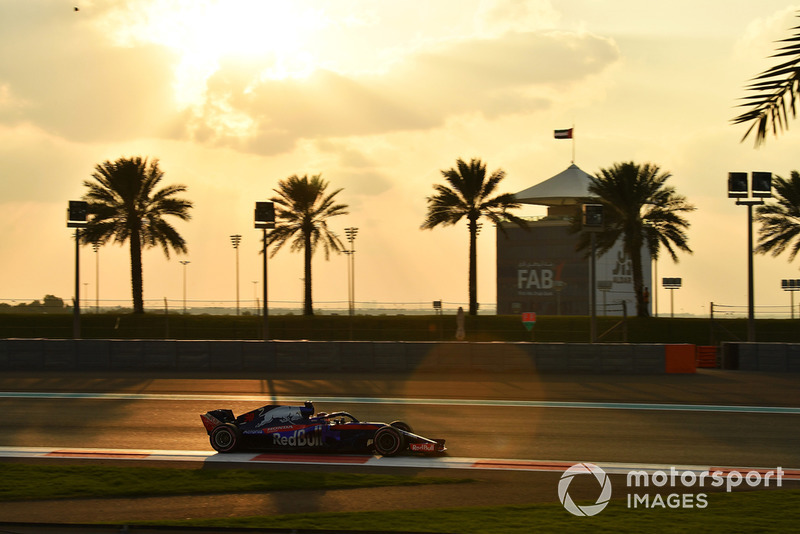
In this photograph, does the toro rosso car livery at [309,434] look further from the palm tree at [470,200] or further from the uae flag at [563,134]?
the uae flag at [563,134]

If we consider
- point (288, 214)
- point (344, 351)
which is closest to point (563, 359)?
point (344, 351)

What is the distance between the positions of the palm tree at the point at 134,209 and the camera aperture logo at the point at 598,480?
40610 mm

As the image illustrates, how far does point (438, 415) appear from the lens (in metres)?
18.0

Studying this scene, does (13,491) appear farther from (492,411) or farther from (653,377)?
(653,377)

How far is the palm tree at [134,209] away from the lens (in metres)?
48.8

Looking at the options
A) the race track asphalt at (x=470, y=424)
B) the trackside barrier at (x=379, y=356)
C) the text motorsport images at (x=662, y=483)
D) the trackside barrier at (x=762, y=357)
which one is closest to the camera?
the text motorsport images at (x=662, y=483)

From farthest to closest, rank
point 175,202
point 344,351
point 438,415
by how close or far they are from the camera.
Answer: point 175,202, point 344,351, point 438,415

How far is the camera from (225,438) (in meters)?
13.5

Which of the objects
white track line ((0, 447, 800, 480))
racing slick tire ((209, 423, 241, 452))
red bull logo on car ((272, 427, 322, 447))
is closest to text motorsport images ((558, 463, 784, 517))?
white track line ((0, 447, 800, 480))

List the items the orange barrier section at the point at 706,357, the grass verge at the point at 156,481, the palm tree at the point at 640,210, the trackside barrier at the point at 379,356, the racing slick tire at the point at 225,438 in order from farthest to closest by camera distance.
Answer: the palm tree at the point at 640,210
the orange barrier section at the point at 706,357
the trackside barrier at the point at 379,356
the racing slick tire at the point at 225,438
the grass verge at the point at 156,481

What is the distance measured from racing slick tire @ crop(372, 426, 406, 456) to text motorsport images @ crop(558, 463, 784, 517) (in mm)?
2681

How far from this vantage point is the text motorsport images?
10.0 m

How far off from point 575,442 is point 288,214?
39.5 m

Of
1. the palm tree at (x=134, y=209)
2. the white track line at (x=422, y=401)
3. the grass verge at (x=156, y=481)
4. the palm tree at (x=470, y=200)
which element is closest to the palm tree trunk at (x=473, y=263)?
the palm tree at (x=470, y=200)
